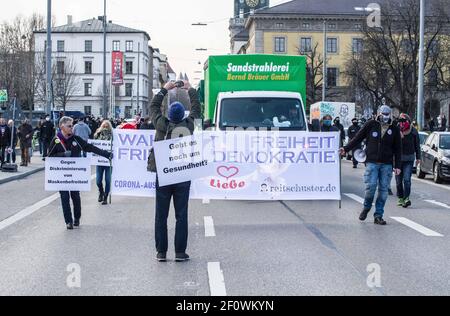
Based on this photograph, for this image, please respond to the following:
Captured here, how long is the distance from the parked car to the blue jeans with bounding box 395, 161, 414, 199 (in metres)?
6.49

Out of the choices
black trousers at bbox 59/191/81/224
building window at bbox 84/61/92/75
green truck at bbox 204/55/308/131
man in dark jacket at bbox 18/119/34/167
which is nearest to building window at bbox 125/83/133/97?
building window at bbox 84/61/92/75

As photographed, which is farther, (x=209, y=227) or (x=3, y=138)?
(x=3, y=138)

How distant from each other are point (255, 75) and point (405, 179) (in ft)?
16.3

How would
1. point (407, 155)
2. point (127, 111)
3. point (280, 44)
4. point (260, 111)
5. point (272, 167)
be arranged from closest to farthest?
point (272, 167) < point (407, 155) < point (260, 111) < point (280, 44) < point (127, 111)

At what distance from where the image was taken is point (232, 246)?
10.3 m

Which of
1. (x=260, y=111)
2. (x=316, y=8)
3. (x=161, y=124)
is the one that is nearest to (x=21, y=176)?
(x=260, y=111)

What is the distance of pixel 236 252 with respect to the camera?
9781 millimetres

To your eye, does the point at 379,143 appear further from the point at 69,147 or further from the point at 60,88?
the point at 60,88

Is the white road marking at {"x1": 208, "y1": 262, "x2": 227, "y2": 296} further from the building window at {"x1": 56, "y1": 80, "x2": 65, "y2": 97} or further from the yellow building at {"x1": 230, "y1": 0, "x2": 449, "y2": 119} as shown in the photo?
the yellow building at {"x1": 230, "y1": 0, "x2": 449, "y2": 119}

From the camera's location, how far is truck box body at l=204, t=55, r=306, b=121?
1873cm

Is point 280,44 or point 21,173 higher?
point 280,44

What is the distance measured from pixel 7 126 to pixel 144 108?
115m

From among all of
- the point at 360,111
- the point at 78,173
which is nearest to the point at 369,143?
the point at 78,173

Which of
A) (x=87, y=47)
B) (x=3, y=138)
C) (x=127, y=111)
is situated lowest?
(x=3, y=138)
